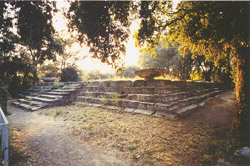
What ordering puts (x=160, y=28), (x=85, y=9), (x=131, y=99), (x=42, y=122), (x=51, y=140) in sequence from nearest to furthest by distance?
1. (x=85, y=9)
2. (x=51, y=140)
3. (x=160, y=28)
4. (x=42, y=122)
5. (x=131, y=99)

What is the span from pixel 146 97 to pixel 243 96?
367cm

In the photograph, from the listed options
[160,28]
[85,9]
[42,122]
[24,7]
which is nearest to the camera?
[85,9]

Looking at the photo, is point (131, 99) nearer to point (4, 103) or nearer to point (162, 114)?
point (162, 114)

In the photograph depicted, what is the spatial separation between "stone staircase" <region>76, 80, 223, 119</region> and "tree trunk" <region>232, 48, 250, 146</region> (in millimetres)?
2101

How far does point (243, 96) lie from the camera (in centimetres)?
364

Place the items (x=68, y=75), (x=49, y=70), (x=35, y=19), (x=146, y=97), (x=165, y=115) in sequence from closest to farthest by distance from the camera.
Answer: (x=35, y=19) → (x=165, y=115) → (x=146, y=97) → (x=68, y=75) → (x=49, y=70)

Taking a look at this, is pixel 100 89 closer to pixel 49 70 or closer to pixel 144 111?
pixel 144 111

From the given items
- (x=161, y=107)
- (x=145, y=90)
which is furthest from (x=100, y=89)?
(x=161, y=107)

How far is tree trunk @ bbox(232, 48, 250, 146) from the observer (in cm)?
355

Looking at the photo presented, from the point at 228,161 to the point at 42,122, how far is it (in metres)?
6.23

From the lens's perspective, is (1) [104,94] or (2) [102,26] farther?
(1) [104,94]

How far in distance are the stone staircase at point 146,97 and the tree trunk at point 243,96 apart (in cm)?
210

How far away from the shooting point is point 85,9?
2.88 m

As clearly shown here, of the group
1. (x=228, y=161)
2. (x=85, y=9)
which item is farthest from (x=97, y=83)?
(x=228, y=161)
